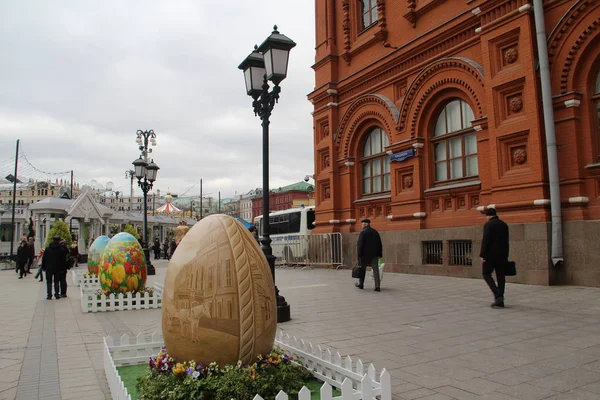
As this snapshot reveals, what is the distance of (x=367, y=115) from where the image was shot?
58.5 feet

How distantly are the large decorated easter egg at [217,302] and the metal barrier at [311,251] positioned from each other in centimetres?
1473

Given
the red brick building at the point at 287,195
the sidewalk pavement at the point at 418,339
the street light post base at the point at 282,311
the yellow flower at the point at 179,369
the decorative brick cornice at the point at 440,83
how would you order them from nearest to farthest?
1. the yellow flower at the point at 179,369
2. the sidewalk pavement at the point at 418,339
3. the street light post base at the point at 282,311
4. the decorative brick cornice at the point at 440,83
5. the red brick building at the point at 287,195

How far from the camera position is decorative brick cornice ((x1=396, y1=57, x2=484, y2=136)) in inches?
526

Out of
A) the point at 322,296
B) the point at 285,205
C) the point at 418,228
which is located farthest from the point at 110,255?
the point at 285,205

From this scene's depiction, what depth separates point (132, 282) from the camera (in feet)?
34.6

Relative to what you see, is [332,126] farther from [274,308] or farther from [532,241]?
[274,308]

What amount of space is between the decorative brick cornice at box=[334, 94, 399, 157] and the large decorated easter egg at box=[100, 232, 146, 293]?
33.1ft

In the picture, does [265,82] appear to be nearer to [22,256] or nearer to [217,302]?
[217,302]

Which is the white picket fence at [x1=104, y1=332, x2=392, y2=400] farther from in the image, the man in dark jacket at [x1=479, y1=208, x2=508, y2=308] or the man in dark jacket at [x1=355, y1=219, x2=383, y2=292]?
the man in dark jacket at [x1=355, y1=219, x2=383, y2=292]

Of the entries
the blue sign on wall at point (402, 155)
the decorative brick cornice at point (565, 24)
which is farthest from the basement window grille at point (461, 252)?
the decorative brick cornice at point (565, 24)

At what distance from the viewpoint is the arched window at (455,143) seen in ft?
46.1

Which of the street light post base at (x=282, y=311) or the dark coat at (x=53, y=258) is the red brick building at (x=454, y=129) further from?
the dark coat at (x=53, y=258)

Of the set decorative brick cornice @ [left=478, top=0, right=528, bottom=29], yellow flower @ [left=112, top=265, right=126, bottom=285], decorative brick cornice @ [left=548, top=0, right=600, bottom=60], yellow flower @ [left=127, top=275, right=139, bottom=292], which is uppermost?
decorative brick cornice @ [left=478, top=0, right=528, bottom=29]

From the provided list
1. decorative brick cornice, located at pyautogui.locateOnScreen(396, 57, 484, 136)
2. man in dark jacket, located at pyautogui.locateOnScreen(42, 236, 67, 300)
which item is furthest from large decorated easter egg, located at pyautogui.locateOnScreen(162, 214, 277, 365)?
decorative brick cornice, located at pyautogui.locateOnScreen(396, 57, 484, 136)
